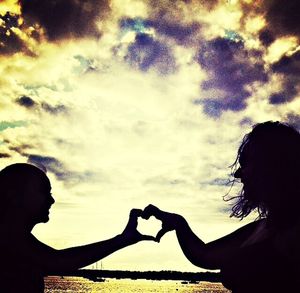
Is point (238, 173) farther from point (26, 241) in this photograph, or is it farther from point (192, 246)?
point (26, 241)

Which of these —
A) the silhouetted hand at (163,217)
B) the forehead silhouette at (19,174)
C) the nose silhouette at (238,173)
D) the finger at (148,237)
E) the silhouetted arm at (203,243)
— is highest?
the forehead silhouette at (19,174)

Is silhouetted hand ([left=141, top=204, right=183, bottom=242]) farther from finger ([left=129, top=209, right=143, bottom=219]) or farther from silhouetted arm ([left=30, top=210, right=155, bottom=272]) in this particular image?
silhouetted arm ([left=30, top=210, right=155, bottom=272])

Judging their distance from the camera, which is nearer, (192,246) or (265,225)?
(265,225)

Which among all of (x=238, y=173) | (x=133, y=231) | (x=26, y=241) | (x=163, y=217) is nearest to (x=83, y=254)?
(x=26, y=241)

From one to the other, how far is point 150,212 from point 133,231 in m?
0.34

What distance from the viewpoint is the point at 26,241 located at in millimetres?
3641

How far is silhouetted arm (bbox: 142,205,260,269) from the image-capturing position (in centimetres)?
355

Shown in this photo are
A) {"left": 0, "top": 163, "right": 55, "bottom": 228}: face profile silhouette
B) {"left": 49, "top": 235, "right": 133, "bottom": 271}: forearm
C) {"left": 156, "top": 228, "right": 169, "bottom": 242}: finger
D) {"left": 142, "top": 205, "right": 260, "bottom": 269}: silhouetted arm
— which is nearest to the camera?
{"left": 142, "top": 205, "right": 260, "bottom": 269}: silhouetted arm

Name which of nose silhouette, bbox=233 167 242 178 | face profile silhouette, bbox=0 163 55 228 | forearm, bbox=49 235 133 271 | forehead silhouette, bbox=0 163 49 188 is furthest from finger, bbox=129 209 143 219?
nose silhouette, bbox=233 167 242 178

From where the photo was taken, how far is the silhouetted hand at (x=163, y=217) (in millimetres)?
4473

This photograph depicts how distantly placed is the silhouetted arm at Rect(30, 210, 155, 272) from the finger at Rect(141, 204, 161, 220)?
203 mm

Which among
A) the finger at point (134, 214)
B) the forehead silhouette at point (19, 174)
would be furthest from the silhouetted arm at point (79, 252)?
the forehead silhouette at point (19, 174)

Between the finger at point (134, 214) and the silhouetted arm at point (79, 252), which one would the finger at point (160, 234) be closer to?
the silhouetted arm at point (79, 252)

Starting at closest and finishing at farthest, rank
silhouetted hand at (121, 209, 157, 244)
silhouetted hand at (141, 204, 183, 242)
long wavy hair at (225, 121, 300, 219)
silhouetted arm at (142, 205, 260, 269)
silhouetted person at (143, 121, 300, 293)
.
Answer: silhouetted person at (143, 121, 300, 293)
long wavy hair at (225, 121, 300, 219)
silhouetted arm at (142, 205, 260, 269)
silhouetted hand at (141, 204, 183, 242)
silhouetted hand at (121, 209, 157, 244)
